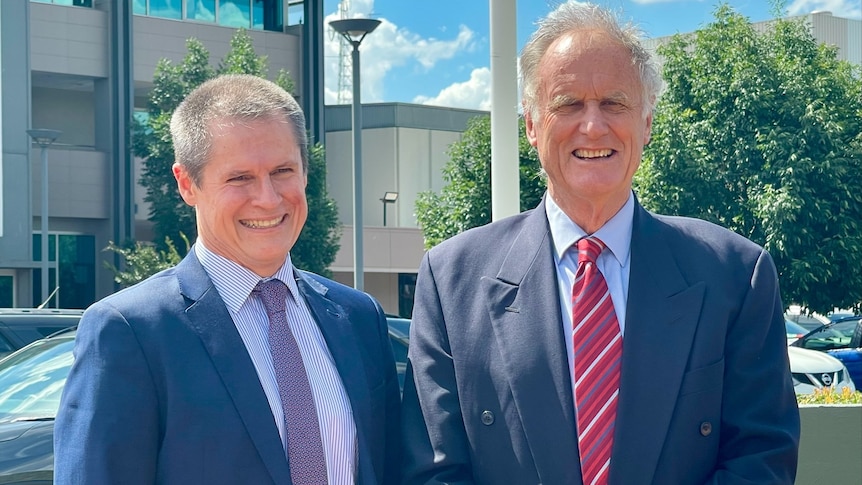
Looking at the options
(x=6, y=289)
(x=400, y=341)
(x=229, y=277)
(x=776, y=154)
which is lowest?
(x=6, y=289)

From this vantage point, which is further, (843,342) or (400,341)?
(843,342)

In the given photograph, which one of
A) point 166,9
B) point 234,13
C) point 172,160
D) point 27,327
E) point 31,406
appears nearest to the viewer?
point 31,406

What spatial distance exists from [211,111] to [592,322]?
106cm

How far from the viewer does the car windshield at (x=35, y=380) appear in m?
5.79

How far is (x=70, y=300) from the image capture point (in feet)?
105

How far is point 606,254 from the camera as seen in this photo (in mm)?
2854

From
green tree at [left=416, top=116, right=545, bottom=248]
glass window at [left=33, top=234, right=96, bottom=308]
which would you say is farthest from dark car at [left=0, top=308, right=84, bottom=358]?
glass window at [left=33, top=234, right=96, bottom=308]

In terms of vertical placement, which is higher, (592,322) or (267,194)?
(267,194)

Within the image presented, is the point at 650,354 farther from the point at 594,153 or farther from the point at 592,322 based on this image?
the point at 594,153

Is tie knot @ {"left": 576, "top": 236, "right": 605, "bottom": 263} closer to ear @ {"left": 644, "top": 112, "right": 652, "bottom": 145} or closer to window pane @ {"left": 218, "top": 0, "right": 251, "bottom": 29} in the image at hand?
ear @ {"left": 644, "top": 112, "right": 652, "bottom": 145}

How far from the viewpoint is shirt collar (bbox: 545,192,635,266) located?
284cm

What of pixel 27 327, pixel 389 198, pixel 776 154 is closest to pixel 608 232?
pixel 27 327

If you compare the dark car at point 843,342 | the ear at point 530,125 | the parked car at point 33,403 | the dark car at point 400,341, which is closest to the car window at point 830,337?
the dark car at point 843,342

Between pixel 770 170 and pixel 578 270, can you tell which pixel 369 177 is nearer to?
pixel 770 170
